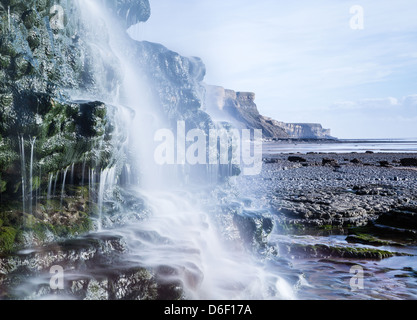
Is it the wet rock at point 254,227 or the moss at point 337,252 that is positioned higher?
the wet rock at point 254,227

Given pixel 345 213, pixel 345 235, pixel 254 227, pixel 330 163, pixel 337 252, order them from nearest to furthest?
pixel 337 252 < pixel 254 227 < pixel 345 235 < pixel 345 213 < pixel 330 163

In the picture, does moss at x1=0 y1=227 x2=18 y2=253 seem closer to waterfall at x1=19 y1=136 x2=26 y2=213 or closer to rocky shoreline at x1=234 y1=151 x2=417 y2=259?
waterfall at x1=19 y1=136 x2=26 y2=213

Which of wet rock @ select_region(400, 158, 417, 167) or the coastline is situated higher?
wet rock @ select_region(400, 158, 417, 167)

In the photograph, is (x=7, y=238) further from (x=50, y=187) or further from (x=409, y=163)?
(x=409, y=163)

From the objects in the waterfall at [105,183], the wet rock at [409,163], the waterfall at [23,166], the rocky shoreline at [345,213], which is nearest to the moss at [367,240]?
the rocky shoreline at [345,213]

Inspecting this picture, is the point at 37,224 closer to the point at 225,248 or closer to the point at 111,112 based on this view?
the point at 111,112

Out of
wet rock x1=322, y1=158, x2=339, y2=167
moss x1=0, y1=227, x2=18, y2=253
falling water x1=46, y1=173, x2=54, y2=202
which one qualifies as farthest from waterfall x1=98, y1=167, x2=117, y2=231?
wet rock x1=322, y1=158, x2=339, y2=167

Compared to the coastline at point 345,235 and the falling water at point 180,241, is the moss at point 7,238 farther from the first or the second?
the coastline at point 345,235

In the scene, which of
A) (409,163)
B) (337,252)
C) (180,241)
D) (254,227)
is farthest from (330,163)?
(180,241)

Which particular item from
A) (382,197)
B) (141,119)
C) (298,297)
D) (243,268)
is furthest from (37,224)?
(382,197)

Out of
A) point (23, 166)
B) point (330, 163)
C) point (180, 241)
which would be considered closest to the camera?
point (23, 166)

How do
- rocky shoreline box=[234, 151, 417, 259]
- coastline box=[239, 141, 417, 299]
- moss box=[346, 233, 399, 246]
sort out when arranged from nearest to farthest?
coastline box=[239, 141, 417, 299] → moss box=[346, 233, 399, 246] → rocky shoreline box=[234, 151, 417, 259]

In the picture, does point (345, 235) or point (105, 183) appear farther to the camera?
point (345, 235)

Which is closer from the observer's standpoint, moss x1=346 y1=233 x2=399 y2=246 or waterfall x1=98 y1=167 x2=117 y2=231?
waterfall x1=98 y1=167 x2=117 y2=231
